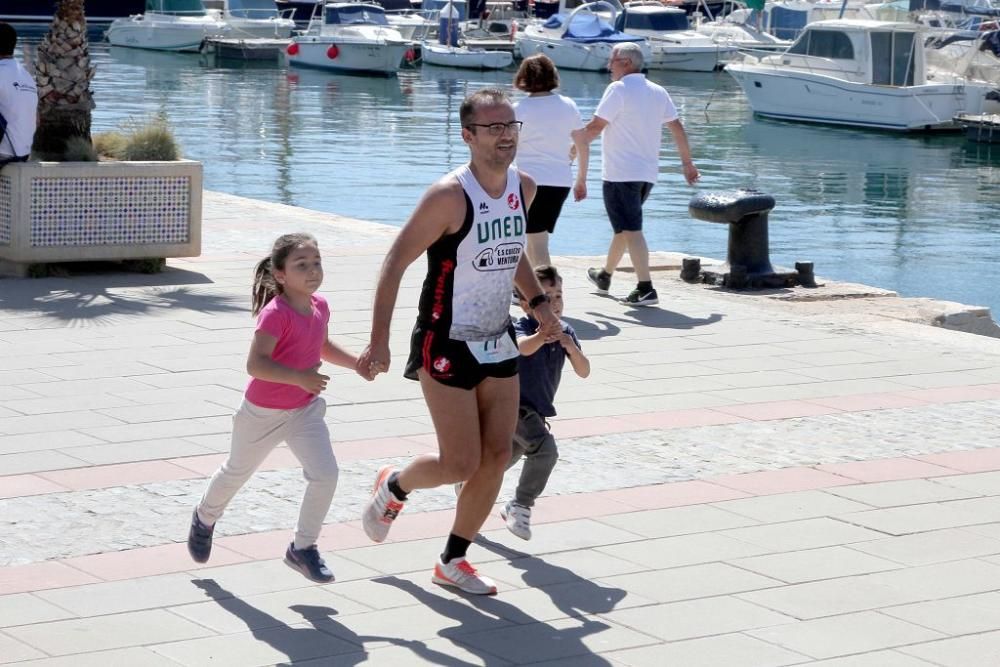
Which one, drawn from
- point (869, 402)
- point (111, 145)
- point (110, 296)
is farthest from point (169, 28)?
point (869, 402)

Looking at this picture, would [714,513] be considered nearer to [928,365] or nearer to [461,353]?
[461,353]

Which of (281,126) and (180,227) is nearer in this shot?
(180,227)

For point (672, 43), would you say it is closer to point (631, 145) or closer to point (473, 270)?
point (631, 145)

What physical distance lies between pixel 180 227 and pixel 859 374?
5.34 m

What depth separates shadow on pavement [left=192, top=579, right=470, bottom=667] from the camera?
4.87 m

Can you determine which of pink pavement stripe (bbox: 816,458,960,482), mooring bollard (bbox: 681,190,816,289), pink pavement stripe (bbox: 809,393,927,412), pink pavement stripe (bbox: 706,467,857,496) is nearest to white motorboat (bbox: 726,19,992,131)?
mooring bollard (bbox: 681,190,816,289)

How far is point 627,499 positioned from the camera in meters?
6.75

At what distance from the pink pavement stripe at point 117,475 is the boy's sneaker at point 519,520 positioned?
158cm

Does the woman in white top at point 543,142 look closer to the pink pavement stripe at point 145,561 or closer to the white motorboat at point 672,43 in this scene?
the pink pavement stripe at point 145,561

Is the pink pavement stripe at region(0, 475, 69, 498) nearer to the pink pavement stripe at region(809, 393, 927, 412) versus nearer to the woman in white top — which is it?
the pink pavement stripe at region(809, 393, 927, 412)

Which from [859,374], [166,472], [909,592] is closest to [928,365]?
[859,374]

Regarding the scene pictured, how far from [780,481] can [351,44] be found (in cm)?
4911

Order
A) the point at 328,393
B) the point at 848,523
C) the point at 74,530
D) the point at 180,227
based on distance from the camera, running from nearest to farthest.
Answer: the point at 74,530 < the point at 848,523 < the point at 328,393 < the point at 180,227

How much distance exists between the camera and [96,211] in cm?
1185
